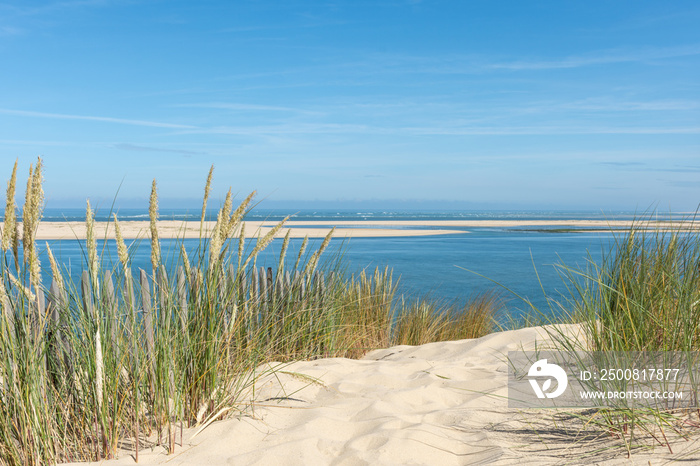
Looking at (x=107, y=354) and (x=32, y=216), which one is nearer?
(x=32, y=216)

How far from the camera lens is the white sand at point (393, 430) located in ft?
7.59

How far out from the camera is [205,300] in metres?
2.59

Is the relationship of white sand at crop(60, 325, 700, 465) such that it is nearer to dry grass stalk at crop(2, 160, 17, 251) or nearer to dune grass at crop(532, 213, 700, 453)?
dune grass at crop(532, 213, 700, 453)

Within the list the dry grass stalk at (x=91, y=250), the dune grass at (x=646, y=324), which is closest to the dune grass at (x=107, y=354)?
the dry grass stalk at (x=91, y=250)

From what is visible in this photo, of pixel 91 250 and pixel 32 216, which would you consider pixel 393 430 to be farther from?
pixel 32 216

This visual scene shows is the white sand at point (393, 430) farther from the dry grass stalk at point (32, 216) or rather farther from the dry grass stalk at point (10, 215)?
the dry grass stalk at point (10, 215)

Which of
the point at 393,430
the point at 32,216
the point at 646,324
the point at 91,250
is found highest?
the point at 32,216

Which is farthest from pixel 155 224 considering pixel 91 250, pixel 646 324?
pixel 646 324

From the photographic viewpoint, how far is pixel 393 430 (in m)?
2.61

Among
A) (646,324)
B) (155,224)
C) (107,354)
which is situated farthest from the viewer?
(646,324)

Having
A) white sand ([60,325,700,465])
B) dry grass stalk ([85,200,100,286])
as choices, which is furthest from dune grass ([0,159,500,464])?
white sand ([60,325,700,465])

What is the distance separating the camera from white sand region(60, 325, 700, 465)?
231 centimetres

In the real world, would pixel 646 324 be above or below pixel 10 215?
below

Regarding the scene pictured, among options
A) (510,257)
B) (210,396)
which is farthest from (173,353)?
(510,257)
